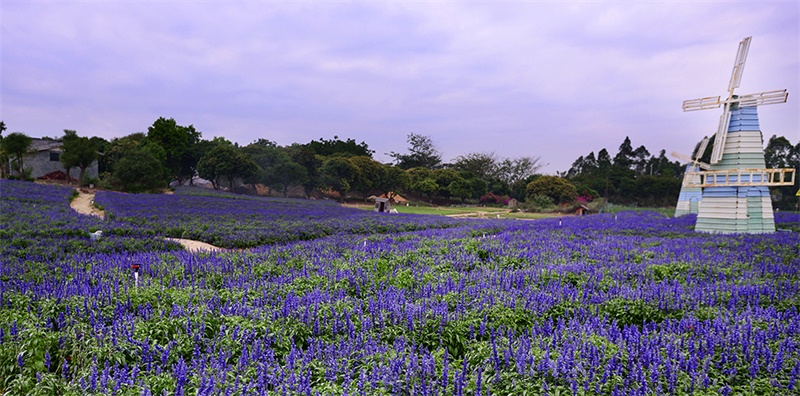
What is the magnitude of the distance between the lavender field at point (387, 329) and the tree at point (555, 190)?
51.6 metres

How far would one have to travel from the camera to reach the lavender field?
3656 millimetres

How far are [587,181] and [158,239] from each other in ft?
233

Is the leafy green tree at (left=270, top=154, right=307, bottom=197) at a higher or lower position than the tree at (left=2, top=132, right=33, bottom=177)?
lower

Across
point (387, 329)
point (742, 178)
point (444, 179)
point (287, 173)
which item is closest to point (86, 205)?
point (287, 173)

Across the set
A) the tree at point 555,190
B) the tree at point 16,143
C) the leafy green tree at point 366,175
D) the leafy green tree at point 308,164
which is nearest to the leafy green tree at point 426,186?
the leafy green tree at point 366,175

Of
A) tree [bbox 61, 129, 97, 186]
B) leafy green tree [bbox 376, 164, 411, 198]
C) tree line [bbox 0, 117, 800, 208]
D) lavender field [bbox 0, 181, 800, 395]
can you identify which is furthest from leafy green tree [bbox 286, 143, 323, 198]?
lavender field [bbox 0, 181, 800, 395]

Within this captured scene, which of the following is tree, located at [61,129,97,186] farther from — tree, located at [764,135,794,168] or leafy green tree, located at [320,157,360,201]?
tree, located at [764,135,794,168]

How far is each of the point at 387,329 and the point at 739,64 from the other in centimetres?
2324

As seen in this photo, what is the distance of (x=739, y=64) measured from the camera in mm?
20328

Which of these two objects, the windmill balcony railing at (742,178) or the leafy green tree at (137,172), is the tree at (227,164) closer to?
the leafy green tree at (137,172)

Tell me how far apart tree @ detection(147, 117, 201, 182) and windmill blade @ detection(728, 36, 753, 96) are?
5582cm

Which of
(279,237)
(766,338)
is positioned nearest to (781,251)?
(766,338)

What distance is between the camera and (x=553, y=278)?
7844mm

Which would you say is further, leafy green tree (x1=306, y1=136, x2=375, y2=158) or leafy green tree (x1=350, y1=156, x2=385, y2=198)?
leafy green tree (x1=306, y1=136, x2=375, y2=158)
